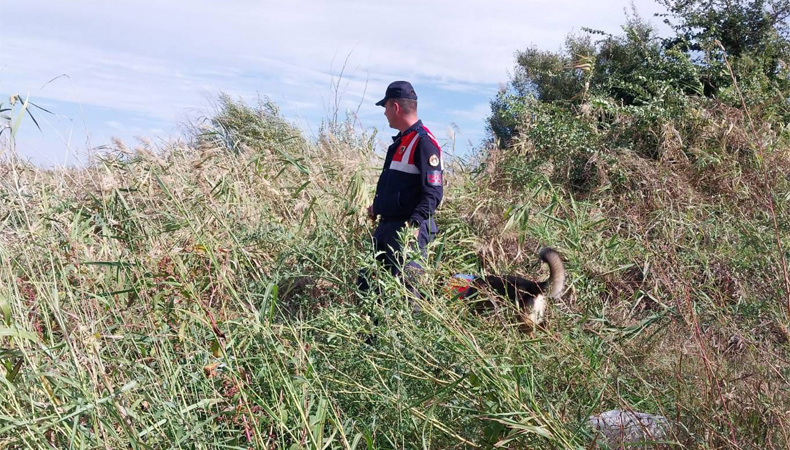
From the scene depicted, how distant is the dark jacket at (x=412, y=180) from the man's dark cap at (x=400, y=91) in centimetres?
21

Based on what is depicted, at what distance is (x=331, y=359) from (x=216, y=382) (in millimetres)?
470

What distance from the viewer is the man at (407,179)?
4.07 m

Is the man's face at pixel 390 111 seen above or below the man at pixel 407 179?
above

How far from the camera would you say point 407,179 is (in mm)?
4207

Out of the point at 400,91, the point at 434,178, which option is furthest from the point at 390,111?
the point at 434,178

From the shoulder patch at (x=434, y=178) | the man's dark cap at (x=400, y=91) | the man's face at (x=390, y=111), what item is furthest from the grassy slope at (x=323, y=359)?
the man's dark cap at (x=400, y=91)

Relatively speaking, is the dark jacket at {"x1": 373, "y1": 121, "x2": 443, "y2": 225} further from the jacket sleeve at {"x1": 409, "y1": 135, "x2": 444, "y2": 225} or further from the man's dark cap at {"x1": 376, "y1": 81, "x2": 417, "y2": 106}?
the man's dark cap at {"x1": 376, "y1": 81, "x2": 417, "y2": 106}

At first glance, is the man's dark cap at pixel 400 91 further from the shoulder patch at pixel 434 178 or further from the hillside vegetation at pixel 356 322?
the hillside vegetation at pixel 356 322

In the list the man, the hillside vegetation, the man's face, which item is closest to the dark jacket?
the man

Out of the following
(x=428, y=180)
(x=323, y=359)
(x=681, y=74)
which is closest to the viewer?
(x=323, y=359)

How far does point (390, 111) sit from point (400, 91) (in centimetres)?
15

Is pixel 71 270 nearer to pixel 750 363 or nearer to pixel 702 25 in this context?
pixel 750 363

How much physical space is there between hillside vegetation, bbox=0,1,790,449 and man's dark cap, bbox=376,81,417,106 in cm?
76

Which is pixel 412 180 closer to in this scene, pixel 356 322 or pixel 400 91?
pixel 400 91
